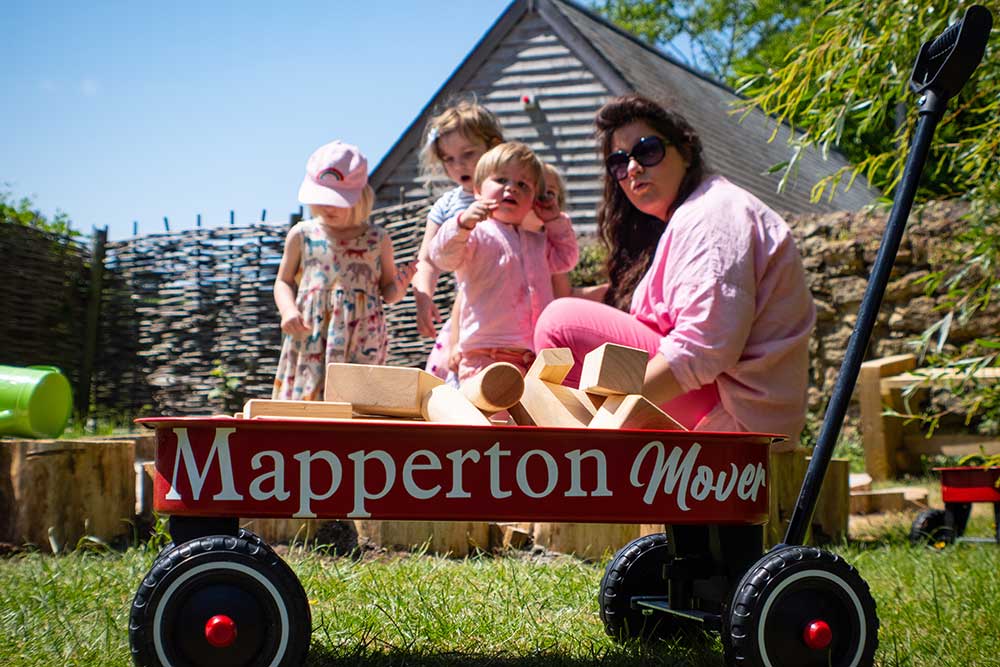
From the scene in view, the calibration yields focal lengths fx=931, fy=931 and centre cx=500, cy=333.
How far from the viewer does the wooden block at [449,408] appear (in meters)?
1.79

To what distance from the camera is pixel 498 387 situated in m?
1.77

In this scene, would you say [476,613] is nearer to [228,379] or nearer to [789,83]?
[789,83]

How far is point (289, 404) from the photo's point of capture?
5.84 feet

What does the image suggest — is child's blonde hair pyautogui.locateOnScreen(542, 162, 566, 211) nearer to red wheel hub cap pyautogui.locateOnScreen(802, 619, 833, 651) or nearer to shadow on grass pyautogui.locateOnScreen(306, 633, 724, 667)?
shadow on grass pyautogui.locateOnScreen(306, 633, 724, 667)

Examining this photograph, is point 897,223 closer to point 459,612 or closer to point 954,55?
point 954,55

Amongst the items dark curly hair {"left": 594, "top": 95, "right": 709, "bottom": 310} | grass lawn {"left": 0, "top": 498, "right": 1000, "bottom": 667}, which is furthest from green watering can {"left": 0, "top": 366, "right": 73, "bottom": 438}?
dark curly hair {"left": 594, "top": 95, "right": 709, "bottom": 310}

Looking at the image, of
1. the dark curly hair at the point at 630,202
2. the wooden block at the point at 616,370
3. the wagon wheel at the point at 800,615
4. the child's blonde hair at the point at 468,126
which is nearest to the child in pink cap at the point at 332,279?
the child's blonde hair at the point at 468,126

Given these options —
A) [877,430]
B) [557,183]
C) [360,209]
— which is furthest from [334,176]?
[877,430]

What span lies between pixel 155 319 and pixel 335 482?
27.3 ft

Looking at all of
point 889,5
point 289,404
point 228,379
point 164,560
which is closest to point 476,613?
point 289,404

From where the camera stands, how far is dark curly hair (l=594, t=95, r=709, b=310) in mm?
2795

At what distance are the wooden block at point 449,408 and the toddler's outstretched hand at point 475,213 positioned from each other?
1.06 meters

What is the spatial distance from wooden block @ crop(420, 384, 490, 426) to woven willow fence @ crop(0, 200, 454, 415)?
20.3ft

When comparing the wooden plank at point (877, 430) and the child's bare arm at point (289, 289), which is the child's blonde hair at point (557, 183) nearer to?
the child's bare arm at point (289, 289)
